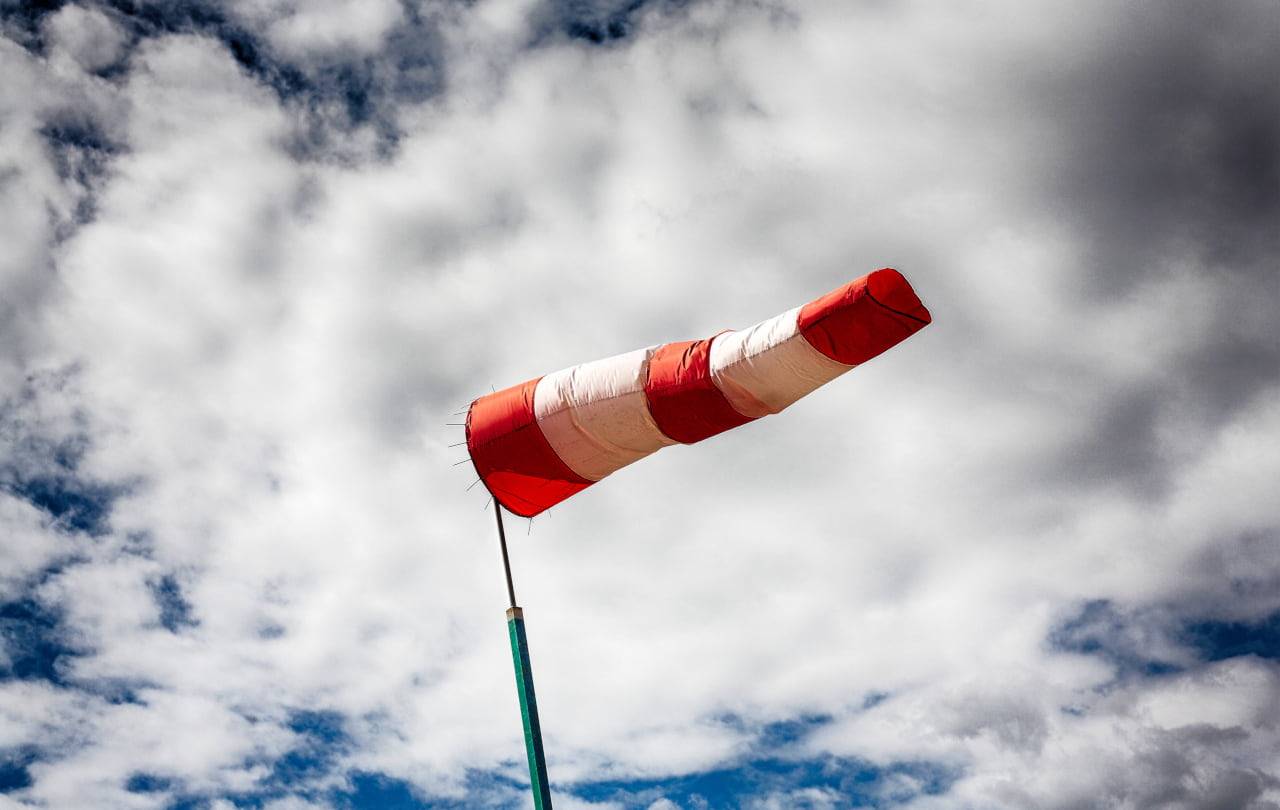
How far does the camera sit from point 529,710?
47.8 feet

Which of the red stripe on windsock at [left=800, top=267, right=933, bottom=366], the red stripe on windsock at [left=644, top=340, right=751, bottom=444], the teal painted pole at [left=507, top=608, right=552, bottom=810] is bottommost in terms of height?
the teal painted pole at [left=507, top=608, right=552, bottom=810]

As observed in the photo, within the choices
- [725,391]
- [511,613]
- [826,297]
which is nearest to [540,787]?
[511,613]

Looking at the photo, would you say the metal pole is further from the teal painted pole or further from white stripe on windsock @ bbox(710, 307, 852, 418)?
white stripe on windsock @ bbox(710, 307, 852, 418)

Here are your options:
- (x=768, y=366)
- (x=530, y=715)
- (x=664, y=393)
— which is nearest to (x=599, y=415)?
(x=664, y=393)

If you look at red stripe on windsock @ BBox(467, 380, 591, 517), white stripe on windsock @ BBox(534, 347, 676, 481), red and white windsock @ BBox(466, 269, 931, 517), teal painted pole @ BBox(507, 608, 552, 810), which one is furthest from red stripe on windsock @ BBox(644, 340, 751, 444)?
teal painted pole @ BBox(507, 608, 552, 810)

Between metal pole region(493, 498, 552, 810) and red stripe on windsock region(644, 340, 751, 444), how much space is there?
381 centimetres


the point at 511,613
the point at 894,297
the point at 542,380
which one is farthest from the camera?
the point at 542,380

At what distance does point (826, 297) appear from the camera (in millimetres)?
13547

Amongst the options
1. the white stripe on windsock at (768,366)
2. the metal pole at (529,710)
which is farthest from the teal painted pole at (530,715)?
the white stripe on windsock at (768,366)

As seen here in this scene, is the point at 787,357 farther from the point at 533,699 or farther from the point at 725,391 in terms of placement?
the point at 533,699

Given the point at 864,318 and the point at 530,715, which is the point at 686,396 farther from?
the point at 530,715

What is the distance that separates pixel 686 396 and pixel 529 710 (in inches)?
205

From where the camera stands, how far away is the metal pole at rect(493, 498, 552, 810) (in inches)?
560

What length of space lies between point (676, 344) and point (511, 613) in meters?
4.92
